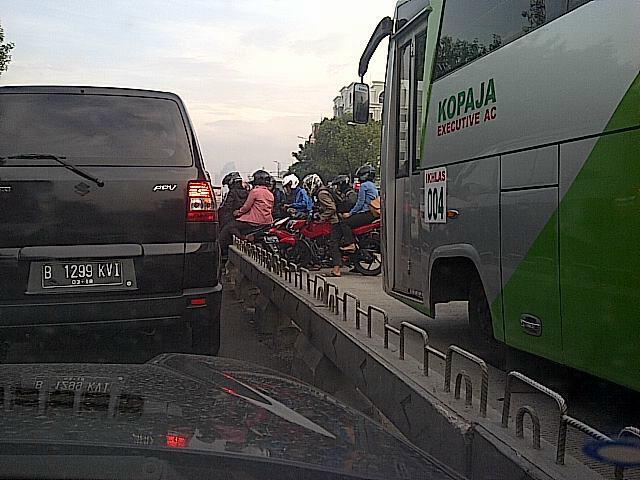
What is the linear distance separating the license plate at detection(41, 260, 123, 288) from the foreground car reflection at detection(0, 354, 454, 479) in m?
2.02

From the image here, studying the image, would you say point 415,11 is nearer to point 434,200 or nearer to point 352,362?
point 434,200

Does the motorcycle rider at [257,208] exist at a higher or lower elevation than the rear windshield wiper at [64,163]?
lower

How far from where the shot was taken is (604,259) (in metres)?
3.87

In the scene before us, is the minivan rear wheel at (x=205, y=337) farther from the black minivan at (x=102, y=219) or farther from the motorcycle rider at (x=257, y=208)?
the motorcycle rider at (x=257, y=208)

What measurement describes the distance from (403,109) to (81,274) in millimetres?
3033

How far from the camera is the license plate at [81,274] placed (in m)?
5.29

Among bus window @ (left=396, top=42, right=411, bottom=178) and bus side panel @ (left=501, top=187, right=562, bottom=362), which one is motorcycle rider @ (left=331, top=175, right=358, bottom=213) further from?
bus side panel @ (left=501, top=187, right=562, bottom=362)

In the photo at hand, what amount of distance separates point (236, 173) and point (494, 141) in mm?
11955

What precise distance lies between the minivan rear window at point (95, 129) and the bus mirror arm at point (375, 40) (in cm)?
242

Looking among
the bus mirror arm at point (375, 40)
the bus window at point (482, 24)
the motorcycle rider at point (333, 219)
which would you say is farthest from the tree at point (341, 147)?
the bus window at point (482, 24)

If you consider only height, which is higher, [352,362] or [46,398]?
[46,398]

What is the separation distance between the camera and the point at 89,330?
5383 mm

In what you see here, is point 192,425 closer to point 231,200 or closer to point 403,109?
point 403,109

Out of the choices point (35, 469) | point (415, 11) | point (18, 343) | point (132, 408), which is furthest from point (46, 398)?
point (415, 11)
